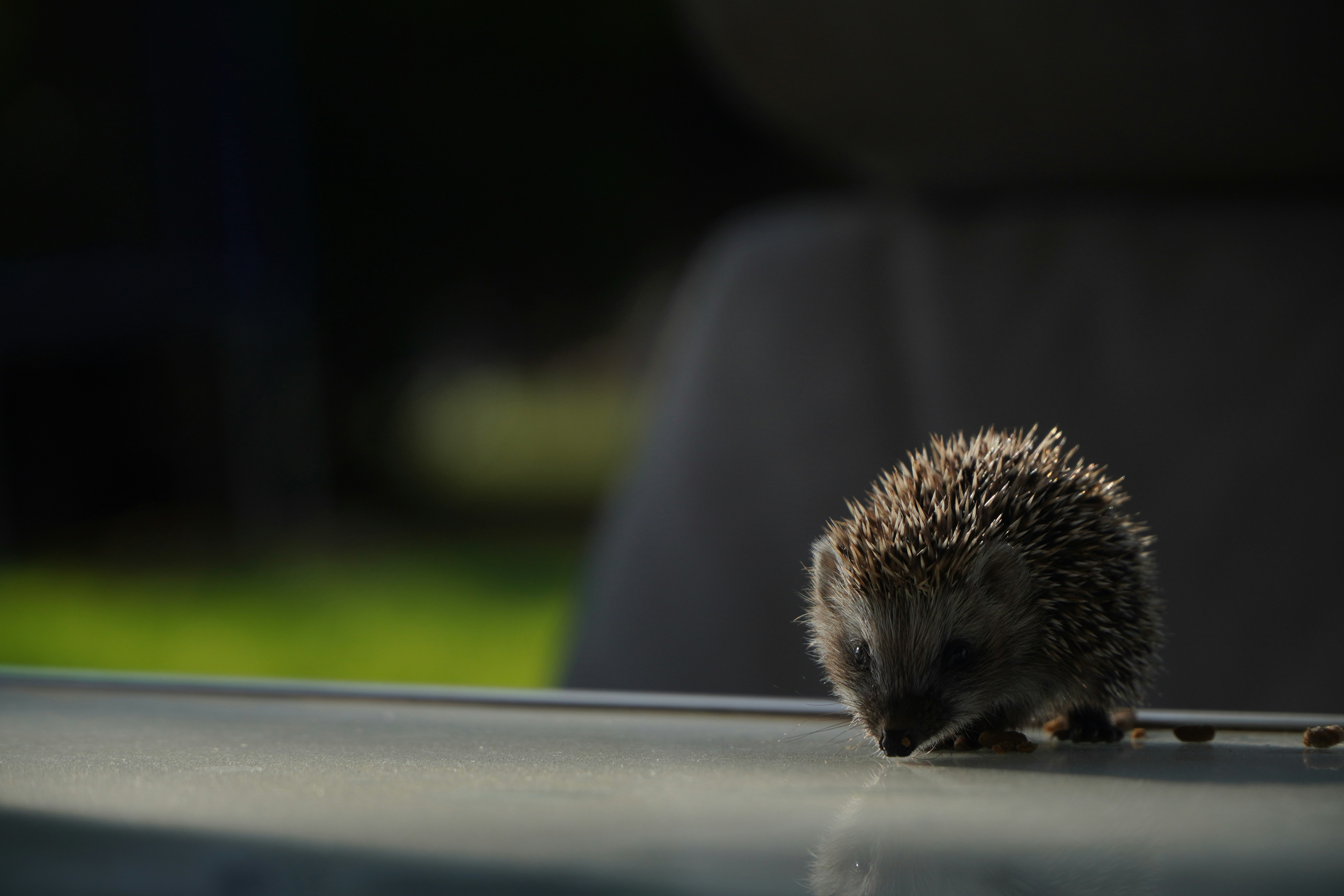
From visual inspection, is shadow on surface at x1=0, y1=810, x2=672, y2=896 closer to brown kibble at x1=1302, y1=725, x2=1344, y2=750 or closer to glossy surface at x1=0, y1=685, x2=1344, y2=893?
glossy surface at x1=0, y1=685, x2=1344, y2=893

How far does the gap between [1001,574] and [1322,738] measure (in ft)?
1.04

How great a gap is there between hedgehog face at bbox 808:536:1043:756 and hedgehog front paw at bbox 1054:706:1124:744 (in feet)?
0.17

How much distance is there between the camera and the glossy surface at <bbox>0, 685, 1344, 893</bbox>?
2.12 feet

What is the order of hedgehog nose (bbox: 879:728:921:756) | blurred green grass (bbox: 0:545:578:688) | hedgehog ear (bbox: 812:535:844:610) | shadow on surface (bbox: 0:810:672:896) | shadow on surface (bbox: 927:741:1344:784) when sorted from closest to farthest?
shadow on surface (bbox: 0:810:672:896)
shadow on surface (bbox: 927:741:1344:784)
hedgehog nose (bbox: 879:728:921:756)
hedgehog ear (bbox: 812:535:844:610)
blurred green grass (bbox: 0:545:578:688)

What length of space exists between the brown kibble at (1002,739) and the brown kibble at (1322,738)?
9.8 inches

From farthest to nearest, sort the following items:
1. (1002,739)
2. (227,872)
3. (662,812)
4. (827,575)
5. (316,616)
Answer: (316,616), (827,575), (1002,739), (662,812), (227,872)

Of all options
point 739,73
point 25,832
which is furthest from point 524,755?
point 739,73

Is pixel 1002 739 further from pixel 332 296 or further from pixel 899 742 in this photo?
pixel 332 296

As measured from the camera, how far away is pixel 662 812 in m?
0.77

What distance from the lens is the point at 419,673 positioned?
162 inches

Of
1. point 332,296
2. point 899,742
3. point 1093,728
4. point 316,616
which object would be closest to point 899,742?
point 899,742

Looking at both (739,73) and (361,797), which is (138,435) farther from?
(361,797)

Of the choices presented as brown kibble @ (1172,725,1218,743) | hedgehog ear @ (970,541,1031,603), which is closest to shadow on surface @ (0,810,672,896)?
hedgehog ear @ (970,541,1031,603)

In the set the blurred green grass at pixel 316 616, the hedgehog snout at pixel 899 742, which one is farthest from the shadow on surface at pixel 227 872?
the blurred green grass at pixel 316 616
